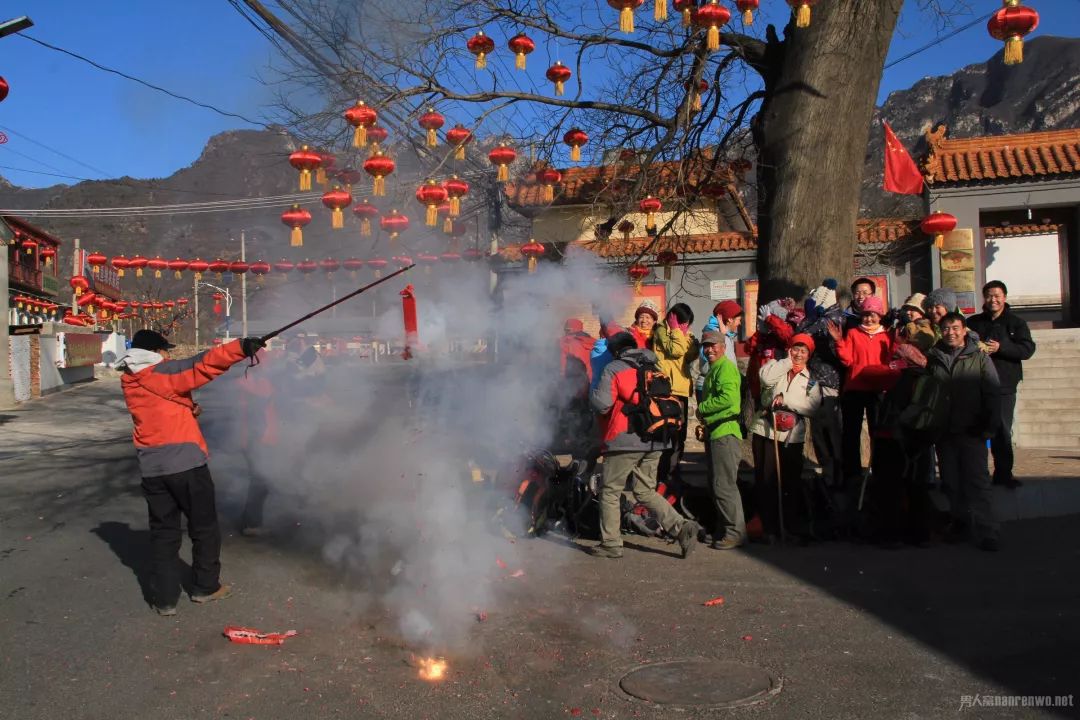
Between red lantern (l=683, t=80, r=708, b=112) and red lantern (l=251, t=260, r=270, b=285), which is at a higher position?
red lantern (l=683, t=80, r=708, b=112)

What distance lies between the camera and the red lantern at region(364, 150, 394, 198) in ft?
33.2

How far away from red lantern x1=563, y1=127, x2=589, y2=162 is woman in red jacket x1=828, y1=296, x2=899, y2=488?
4.87 m

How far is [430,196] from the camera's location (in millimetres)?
10625

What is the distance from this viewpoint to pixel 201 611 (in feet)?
16.7

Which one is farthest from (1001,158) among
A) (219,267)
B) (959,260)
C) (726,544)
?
(219,267)

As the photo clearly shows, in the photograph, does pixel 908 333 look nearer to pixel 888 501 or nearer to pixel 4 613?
pixel 888 501

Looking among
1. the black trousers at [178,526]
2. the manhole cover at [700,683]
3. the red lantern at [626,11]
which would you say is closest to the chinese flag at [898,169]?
the red lantern at [626,11]

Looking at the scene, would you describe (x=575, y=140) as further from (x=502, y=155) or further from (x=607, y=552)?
(x=607, y=552)

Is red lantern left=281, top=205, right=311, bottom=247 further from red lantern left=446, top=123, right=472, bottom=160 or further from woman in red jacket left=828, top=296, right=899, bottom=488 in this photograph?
woman in red jacket left=828, top=296, right=899, bottom=488

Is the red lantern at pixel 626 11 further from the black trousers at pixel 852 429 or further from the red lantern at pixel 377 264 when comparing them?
the red lantern at pixel 377 264

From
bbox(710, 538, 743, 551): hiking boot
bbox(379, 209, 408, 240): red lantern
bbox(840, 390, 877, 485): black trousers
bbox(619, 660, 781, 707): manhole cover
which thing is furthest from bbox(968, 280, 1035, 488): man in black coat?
bbox(379, 209, 408, 240): red lantern

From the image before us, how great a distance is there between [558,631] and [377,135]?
25.2 feet

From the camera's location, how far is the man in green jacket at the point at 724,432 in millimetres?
6422

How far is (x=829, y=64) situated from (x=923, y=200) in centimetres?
1257
